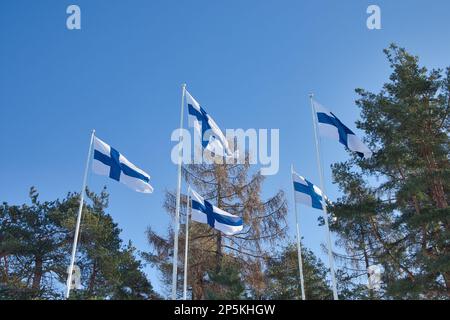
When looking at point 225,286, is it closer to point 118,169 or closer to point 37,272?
point 118,169

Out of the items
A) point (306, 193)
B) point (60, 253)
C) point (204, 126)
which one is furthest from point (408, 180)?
point (60, 253)

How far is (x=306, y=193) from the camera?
1659 cm

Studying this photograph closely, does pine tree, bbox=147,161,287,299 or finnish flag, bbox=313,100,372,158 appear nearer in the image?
finnish flag, bbox=313,100,372,158

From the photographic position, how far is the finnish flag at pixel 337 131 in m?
14.5

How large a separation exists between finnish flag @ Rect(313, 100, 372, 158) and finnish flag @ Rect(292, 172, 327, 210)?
2.50 m

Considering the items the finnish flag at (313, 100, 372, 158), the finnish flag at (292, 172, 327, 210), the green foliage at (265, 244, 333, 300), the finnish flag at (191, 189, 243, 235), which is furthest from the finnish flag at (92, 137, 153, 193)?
the green foliage at (265, 244, 333, 300)

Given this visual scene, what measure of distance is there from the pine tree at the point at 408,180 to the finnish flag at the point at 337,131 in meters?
3.58

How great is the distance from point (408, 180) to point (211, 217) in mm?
7473

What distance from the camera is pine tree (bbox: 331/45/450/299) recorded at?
17031 mm

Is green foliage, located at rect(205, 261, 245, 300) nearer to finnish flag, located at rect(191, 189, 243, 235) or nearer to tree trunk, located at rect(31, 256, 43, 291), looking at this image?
finnish flag, located at rect(191, 189, 243, 235)

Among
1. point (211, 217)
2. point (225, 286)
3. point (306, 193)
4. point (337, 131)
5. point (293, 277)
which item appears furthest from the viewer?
point (293, 277)

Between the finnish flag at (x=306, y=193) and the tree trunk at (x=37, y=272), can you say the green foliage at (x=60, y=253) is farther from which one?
Answer: the finnish flag at (x=306, y=193)
